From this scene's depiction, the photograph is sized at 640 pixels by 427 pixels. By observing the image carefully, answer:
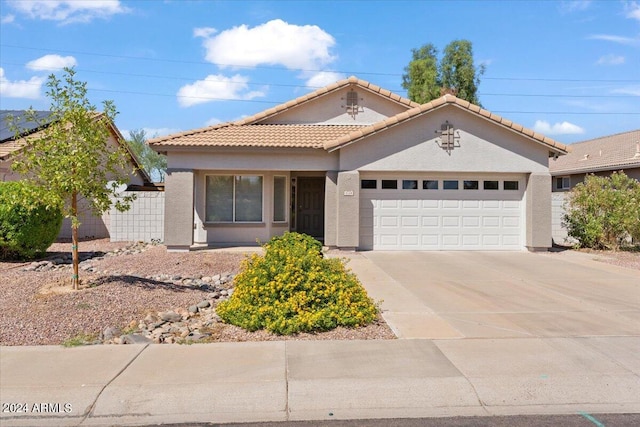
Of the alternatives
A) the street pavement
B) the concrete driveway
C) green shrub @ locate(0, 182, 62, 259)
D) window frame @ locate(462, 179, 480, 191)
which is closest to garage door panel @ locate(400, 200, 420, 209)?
window frame @ locate(462, 179, 480, 191)

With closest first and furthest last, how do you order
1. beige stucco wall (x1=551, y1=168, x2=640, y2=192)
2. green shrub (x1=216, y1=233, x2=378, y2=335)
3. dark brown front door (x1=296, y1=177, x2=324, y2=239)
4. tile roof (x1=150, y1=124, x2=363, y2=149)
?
green shrub (x1=216, y1=233, x2=378, y2=335)
tile roof (x1=150, y1=124, x2=363, y2=149)
dark brown front door (x1=296, y1=177, x2=324, y2=239)
beige stucco wall (x1=551, y1=168, x2=640, y2=192)

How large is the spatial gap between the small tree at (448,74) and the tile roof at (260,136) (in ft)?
79.1

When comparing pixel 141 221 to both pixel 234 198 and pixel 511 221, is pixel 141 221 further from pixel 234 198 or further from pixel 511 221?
pixel 511 221

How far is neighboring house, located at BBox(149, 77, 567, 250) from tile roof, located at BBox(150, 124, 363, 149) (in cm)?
6

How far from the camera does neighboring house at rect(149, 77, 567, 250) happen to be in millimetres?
15109

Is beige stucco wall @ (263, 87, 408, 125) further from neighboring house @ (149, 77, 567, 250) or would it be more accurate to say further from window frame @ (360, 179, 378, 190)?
window frame @ (360, 179, 378, 190)

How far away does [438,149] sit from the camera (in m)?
15.3

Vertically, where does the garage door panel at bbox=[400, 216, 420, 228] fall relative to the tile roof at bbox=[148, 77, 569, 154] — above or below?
below

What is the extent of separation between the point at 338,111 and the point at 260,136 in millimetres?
3866

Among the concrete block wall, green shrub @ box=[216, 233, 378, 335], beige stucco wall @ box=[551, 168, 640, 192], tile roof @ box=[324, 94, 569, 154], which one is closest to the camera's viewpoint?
green shrub @ box=[216, 233, 378, 335]

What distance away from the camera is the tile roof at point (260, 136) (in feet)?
49.6

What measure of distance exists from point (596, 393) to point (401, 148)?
1097cm

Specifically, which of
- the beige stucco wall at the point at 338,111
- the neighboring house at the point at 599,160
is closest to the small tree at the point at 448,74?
the neighboring house at the point at 599,160

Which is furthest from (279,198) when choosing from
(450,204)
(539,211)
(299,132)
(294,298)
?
(294,298)
